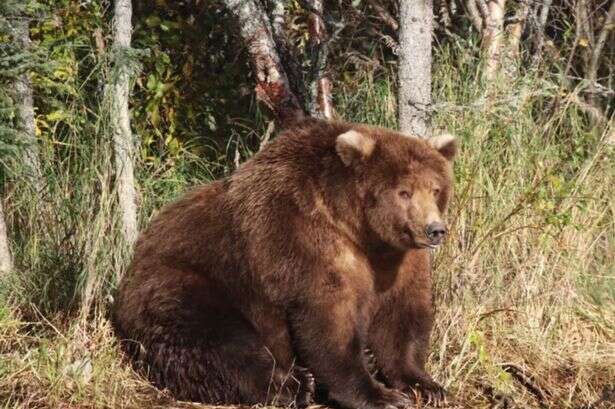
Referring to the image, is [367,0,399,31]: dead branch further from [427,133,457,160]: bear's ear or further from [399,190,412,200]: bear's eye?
[399,190,412,200]: bear's eye

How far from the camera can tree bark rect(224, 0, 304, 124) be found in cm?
718

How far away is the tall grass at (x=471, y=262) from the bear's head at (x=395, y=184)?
737 mm

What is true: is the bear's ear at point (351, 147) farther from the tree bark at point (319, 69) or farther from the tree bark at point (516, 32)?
the tree bark at point (516, 32)

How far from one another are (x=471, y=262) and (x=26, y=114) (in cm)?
303

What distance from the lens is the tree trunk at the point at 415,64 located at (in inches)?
273

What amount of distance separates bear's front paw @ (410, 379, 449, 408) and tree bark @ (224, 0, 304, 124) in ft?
6.84

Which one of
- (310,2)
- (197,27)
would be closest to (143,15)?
(197,27)

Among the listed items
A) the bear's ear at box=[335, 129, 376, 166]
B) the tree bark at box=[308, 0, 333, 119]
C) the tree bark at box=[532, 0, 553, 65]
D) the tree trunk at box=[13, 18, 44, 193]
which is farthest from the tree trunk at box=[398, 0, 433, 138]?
the tree trunk at box=[13, 18, 44, 193]

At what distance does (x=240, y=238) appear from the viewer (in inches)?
229

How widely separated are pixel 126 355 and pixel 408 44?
257 cm

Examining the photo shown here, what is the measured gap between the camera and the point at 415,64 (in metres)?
6.97

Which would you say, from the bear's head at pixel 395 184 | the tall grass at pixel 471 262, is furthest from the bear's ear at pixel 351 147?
the tall grass at pixel 471 262

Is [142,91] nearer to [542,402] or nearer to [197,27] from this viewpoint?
[197,27]

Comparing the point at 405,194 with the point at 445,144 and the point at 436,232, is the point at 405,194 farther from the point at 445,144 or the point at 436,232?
the point at 445,144
